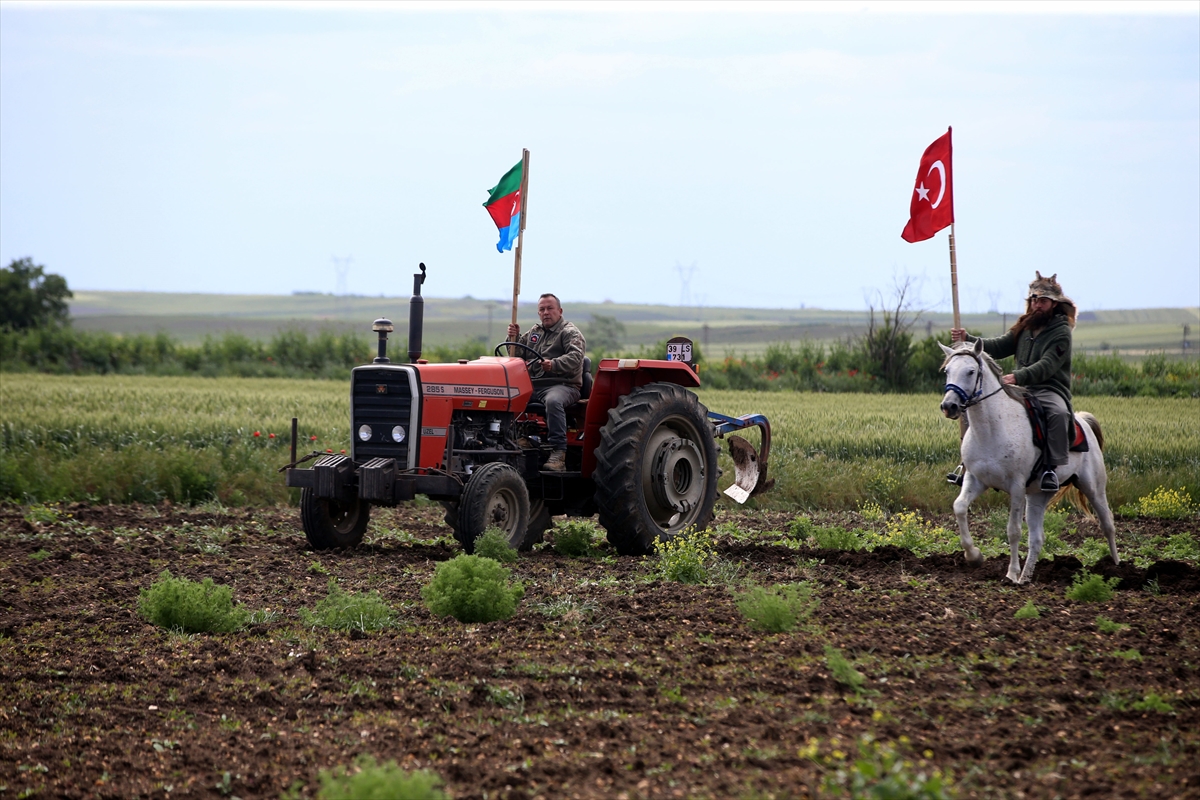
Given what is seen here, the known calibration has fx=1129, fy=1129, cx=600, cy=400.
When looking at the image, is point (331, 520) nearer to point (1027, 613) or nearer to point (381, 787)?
point (1027, 613)

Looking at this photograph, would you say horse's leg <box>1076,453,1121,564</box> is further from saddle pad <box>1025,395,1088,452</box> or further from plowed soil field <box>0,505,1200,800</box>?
plowed soil field <box>0,505,1200,800</box>

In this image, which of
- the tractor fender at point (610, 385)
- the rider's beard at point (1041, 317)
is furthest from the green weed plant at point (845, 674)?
the tractor fender at point (610, 385)

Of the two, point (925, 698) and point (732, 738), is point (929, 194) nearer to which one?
point (925, 698)

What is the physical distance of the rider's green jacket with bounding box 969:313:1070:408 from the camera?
822 cm

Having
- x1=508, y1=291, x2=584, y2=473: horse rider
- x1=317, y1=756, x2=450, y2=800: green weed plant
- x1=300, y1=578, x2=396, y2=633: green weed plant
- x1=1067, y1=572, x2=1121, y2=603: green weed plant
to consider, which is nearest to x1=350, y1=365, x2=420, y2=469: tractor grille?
x1=508, y1=291, x2=584, y2=473: horse rider

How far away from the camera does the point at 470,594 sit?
6633 mm

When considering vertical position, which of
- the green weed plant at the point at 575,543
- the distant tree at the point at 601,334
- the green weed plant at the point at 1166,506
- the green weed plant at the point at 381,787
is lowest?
the green weed plant at the point at 575,543

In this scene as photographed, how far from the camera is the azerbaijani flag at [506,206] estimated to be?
1109 cm

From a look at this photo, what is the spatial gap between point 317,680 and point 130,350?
3357 cm

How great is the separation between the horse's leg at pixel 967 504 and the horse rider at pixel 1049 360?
1.53 feet

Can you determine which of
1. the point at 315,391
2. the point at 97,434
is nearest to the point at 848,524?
the point at 97,434

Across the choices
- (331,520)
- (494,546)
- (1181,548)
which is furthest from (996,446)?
(331,520)

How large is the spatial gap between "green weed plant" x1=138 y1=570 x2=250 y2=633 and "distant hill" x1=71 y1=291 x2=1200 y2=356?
52.7 metres

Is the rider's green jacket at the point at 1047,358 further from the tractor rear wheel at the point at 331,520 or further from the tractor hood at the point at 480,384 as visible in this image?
the tractor rear wheel at the point at 331,520
